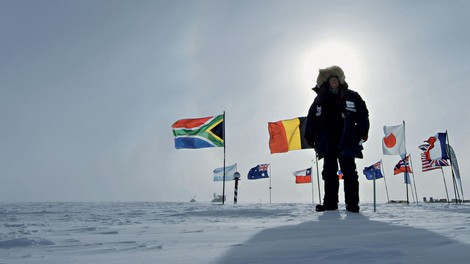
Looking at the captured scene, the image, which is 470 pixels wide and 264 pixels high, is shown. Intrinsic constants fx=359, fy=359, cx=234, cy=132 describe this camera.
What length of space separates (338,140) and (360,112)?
0.54m

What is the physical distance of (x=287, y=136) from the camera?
1733 cm

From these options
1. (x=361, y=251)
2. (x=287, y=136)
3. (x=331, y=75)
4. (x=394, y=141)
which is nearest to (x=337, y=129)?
(x=331, y=75)

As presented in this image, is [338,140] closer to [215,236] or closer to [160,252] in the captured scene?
[215,236]

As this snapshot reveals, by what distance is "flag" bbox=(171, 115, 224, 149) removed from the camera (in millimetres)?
16500

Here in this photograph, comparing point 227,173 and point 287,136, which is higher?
point 287,136

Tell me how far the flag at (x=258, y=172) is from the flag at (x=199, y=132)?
46.6 feet

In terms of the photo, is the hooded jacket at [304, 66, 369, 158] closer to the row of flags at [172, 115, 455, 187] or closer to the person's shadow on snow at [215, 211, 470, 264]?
the person's shadow on snow at [215, 211, 470, 264]

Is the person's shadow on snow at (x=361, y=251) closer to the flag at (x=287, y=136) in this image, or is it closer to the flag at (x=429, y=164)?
the flag at (x=287, y=136)

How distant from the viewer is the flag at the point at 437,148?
66.8 feet

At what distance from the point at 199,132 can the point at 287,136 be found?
13.9 ft

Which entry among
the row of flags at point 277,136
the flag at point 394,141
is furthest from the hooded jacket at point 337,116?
the flag at point 394,141

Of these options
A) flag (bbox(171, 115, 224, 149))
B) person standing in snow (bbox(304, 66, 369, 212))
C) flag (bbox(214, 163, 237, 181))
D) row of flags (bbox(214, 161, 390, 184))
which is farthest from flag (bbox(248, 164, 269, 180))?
person standing in snow (bbox(304, 66, 369, 212))

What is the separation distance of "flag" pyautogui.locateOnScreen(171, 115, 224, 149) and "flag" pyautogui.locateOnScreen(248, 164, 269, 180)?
1421 cm

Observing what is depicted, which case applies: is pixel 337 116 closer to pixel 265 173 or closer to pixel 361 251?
pixel 361 251
